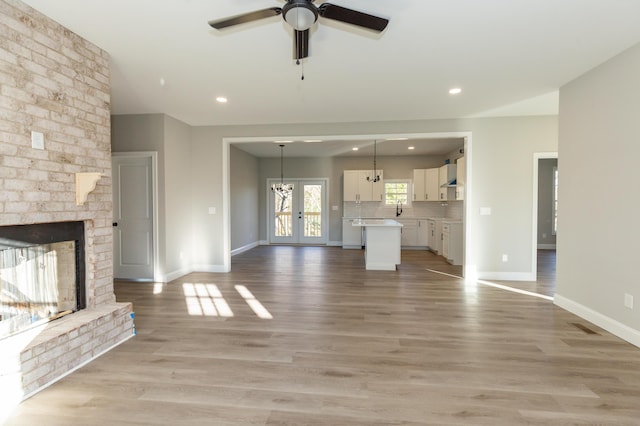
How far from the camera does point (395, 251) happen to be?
5.80m

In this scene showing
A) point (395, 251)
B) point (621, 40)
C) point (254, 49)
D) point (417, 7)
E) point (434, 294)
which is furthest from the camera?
point (395, 251)

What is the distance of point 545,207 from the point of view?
8.50 meters

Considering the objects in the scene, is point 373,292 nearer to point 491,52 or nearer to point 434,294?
point 434,294

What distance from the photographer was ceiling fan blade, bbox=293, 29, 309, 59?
6.93 feet

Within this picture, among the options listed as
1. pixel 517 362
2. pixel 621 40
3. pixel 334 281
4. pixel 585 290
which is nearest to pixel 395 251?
pixel 334 281

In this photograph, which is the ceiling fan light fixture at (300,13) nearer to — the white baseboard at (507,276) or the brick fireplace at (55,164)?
the brick fireplace at (55,164)

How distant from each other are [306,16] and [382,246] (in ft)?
15.1

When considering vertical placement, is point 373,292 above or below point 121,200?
below

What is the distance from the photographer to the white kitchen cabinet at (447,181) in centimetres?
721

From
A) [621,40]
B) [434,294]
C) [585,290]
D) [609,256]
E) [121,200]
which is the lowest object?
[434,294]

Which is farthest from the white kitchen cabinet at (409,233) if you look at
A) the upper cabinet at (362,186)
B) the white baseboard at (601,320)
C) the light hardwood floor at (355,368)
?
the white baseboard at (601,320)

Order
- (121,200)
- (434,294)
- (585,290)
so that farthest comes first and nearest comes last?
(121,200) < (434,294) < (585,290)

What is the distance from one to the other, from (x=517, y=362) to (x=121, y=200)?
219 inches

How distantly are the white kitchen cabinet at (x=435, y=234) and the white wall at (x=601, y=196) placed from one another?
3.73 meters
